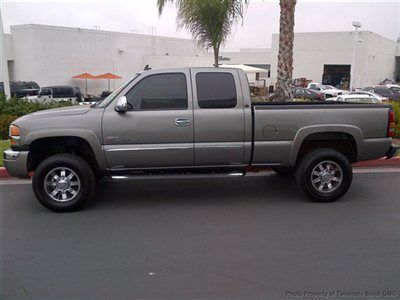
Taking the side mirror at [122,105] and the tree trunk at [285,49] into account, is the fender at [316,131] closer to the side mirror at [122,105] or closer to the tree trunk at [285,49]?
the side mirror at [122,105]

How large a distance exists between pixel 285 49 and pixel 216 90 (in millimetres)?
5602

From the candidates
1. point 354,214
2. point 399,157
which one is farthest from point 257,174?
point 399,157

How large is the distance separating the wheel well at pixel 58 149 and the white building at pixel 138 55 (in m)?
19.4

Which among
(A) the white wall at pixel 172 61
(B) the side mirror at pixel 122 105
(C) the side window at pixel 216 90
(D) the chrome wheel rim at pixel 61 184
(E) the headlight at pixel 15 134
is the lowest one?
(D) the chrome wheel rim at pixel 61 184

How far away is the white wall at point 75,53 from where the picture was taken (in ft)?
111

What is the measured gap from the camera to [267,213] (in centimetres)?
595

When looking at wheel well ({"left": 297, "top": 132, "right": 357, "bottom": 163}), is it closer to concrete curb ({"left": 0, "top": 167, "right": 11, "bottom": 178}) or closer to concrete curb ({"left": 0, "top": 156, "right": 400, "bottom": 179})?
concrete curb ({"left": 0, "top": 156, "right": 400, "bottom": 179})

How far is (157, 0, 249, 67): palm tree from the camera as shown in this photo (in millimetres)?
15312

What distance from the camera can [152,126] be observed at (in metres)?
5.92

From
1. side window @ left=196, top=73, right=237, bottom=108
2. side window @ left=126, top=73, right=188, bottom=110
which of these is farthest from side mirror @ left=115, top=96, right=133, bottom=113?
side window @ left=196, top=73, right=237, bottom=108

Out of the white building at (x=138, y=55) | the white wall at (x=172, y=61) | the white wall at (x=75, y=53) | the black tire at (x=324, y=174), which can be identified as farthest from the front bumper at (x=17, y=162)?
the white wall at (x=172, y=61)

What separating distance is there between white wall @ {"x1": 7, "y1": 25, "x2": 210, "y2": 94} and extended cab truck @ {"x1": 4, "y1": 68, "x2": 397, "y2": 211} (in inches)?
932

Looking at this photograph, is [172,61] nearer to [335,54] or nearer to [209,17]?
[335,54]

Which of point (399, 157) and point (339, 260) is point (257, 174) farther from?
point (339, 260)
